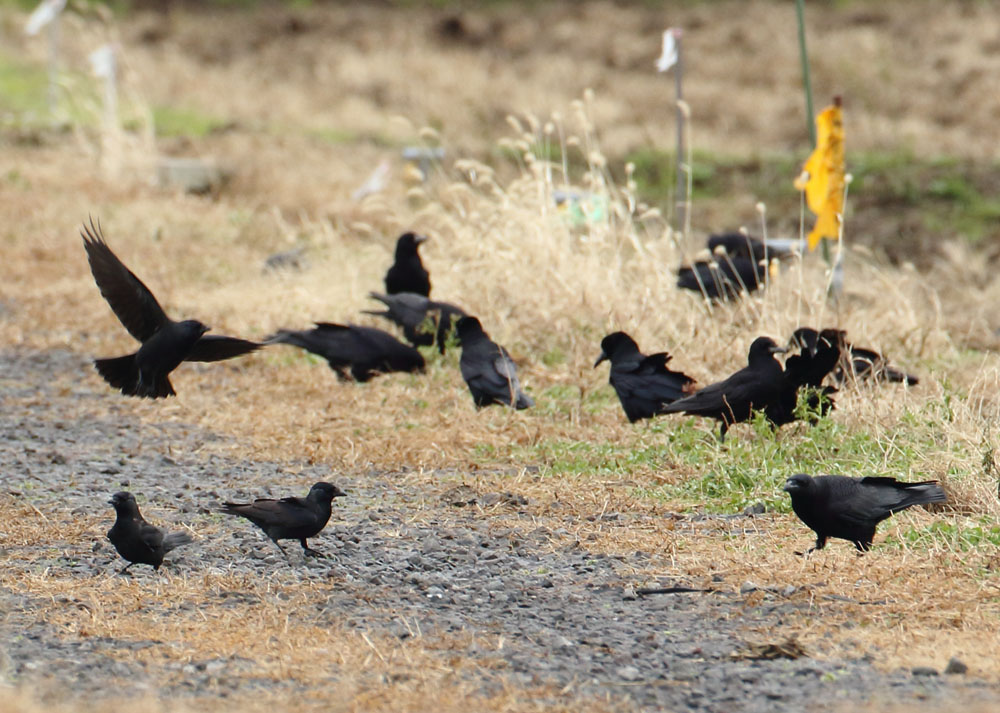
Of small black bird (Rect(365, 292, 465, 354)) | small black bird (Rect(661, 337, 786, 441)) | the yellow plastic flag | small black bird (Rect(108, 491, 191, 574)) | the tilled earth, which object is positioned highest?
the yellow plastic flag

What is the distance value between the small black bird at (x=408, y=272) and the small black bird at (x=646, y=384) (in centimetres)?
305

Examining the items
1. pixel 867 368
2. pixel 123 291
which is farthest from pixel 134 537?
pixel 867 368

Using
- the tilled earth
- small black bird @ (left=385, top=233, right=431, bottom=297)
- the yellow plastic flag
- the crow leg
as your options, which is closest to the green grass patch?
small black bird @ (left=385, top=233, right=431, bottom=297)

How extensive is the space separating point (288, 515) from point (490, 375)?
9.32 ft

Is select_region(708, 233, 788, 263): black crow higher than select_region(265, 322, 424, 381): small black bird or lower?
higher

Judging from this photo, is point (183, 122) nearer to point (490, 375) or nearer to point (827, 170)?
point (827, 170)

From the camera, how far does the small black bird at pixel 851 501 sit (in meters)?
5.50

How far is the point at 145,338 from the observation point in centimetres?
666

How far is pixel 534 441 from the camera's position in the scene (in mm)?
7734

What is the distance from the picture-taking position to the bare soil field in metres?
4.44

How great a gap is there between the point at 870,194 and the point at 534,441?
38.4 ft

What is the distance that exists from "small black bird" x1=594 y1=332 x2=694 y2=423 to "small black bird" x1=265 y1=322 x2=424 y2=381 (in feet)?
5.61

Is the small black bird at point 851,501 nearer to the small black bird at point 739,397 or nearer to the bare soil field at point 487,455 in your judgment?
the bare soil field at point 487,455

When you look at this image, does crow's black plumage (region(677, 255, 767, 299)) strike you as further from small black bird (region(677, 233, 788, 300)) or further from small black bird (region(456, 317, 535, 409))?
small black bird (region(456, 317, 535, 409))
